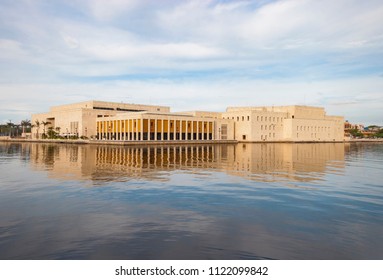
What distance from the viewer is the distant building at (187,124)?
124188mm

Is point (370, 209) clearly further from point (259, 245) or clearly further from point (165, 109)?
point (165, 109)

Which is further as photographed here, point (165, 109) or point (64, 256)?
point (165, 109)

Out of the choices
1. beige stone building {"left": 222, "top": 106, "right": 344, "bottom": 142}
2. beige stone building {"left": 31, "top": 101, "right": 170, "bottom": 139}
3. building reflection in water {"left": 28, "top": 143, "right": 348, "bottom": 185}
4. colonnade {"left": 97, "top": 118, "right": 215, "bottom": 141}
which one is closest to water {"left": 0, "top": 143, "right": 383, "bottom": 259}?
building reflection in water {"left": 28, "top": 143, "right": 348, "bottom": 185}

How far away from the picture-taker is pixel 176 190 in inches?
945

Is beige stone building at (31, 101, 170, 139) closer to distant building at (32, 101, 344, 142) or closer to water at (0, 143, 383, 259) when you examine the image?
distant building at (32, 101, 344, 142)

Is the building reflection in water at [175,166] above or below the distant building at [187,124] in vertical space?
below

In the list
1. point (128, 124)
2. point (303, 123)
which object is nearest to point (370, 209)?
point (128, 124)

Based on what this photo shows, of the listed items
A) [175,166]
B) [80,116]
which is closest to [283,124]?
[80,116]

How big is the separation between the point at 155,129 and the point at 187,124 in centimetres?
1657

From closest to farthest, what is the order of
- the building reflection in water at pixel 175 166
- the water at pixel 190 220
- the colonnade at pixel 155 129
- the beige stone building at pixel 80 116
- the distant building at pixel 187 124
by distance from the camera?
the water at pixel 190 220, the building reflection in water at pixel 175 166, the colonnade at pixel 155 129, the distant building at pixel 187 124, the beige stone building at pixel 80 116

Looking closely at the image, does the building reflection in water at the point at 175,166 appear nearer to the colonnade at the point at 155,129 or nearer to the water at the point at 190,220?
the water at the point at 190,220

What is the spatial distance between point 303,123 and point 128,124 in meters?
94.3

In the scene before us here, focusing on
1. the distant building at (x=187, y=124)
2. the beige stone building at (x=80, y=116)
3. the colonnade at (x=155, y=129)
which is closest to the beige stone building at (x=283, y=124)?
the distant building at (x=187, y=124)

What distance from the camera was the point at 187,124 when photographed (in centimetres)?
13300
